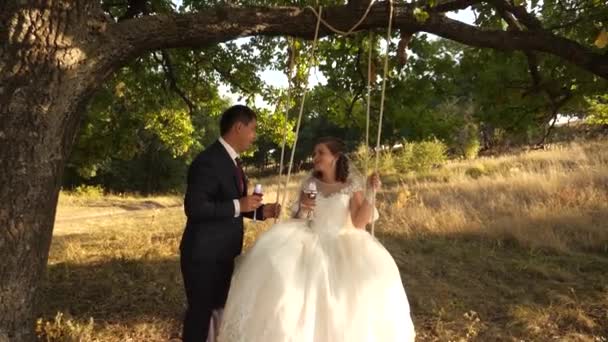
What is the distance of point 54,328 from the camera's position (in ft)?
15.9

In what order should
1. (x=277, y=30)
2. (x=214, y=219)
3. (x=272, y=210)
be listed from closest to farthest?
(x=214, y=219) < (x=272, y=210) < (x=277, y=30)

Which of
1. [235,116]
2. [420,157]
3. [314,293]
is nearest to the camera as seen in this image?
[314,293]

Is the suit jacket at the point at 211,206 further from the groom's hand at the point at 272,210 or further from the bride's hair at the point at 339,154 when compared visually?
the bride's hair at the point at 339,154

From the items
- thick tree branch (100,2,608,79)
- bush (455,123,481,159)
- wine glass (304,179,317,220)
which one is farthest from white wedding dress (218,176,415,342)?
bush (455,123,481,159)

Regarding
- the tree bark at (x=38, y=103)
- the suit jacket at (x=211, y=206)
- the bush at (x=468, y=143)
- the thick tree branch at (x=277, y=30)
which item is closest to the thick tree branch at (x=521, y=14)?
the thick tree branch at (x=277, y=30)

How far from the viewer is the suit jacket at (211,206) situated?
11.5 feet

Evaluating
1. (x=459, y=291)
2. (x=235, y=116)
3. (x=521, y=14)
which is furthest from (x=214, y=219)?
(x=459, y=291)

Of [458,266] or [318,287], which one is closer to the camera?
[318,287]

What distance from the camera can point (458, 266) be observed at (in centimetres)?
782

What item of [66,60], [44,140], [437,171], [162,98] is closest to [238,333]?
[44,140]

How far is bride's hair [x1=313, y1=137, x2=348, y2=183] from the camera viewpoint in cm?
432

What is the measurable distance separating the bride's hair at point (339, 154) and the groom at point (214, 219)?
80cm

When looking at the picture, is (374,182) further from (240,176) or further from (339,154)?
(240,176)

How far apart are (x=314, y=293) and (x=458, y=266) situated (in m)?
5.03
